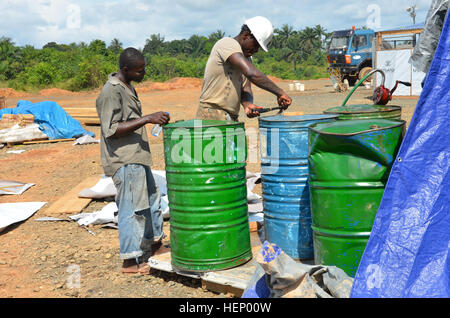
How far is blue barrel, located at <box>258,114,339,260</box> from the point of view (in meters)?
3.79

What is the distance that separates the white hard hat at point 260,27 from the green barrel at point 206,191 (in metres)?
0.97

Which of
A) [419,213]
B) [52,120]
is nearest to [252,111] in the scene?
[419,213]

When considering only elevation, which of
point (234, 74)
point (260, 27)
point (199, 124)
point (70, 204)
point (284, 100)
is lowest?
point (70, 204)

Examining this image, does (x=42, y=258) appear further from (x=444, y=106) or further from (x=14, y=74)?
(x=14, y=74)

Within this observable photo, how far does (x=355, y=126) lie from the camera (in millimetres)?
3184

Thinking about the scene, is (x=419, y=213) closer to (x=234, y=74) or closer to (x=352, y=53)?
(x=234, y=74)

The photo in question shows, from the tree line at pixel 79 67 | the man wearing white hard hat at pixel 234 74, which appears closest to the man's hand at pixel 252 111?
the man wearing white hard hat at pixel 234 74

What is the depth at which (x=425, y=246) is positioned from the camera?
111 inches

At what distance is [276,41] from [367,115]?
256 ft

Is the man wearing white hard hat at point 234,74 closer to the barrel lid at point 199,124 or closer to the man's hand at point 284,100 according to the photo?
the man's hand at point 284,100

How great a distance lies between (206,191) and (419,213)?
1.49 m

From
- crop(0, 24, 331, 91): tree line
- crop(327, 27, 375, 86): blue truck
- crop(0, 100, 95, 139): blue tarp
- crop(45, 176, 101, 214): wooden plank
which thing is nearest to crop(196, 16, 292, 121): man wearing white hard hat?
crop(45, 176, 101, 214): wooden plank

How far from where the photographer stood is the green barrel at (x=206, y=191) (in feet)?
12.1
